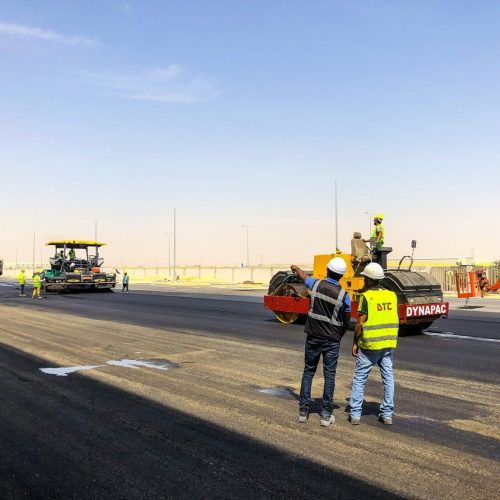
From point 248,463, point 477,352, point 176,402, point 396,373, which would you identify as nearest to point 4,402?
point 176,402

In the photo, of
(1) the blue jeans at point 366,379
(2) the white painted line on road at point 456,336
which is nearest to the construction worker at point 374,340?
(1) the blue jeans at point 366,379

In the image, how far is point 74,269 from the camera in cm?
3152

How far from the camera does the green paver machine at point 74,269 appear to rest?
30953 mm

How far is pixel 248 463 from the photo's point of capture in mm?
4504

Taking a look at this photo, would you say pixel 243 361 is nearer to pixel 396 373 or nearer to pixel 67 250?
pixel 396 373

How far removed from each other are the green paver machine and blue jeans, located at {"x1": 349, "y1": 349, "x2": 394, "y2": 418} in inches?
1084

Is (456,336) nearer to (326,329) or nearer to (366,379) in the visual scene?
(366,379)

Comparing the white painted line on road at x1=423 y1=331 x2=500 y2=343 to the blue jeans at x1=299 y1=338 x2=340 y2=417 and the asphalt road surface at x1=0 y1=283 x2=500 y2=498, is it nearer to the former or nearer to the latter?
the asphalt road surface at x1=0 y1=283 x2=500 y2=498

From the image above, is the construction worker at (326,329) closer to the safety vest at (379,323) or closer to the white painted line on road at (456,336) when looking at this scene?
the safety vest at (379,323)

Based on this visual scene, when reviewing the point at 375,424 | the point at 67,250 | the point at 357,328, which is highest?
the point at 67,250

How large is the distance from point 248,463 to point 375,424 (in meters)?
1.79

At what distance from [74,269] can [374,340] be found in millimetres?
28272

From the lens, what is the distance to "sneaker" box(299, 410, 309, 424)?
5.73 metres

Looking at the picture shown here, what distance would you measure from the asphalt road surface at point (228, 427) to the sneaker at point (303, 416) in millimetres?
66
